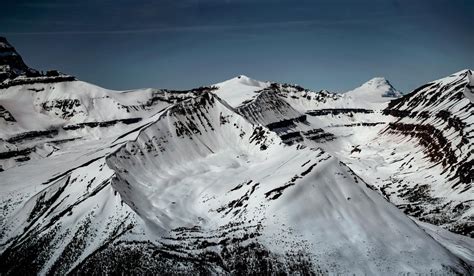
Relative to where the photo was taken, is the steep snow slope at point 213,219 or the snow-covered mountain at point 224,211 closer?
the snow-covered mountain at point 224,211

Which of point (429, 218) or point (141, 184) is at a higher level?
point (141, 184)

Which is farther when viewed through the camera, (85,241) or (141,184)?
(141,184)

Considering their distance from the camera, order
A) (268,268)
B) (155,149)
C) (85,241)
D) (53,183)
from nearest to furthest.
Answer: (268,268) < (85,241) < (53,183) < (155,149)

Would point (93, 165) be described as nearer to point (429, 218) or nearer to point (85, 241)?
point (85, 241)

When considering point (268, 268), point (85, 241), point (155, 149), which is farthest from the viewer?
point (155, 149)

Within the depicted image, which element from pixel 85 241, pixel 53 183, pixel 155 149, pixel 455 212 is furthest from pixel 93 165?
pixel 455 212

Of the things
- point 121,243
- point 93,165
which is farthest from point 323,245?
point 93,165

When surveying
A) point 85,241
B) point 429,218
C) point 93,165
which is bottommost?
point 429,218

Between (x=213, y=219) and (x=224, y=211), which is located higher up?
(x=224, y=211)

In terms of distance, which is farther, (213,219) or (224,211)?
(224,211)

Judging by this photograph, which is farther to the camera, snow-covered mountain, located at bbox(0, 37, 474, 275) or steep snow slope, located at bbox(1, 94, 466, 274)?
steep snow slope, located at bbox(1, 94, 466, 274)

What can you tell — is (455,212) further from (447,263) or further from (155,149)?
(155,149)
